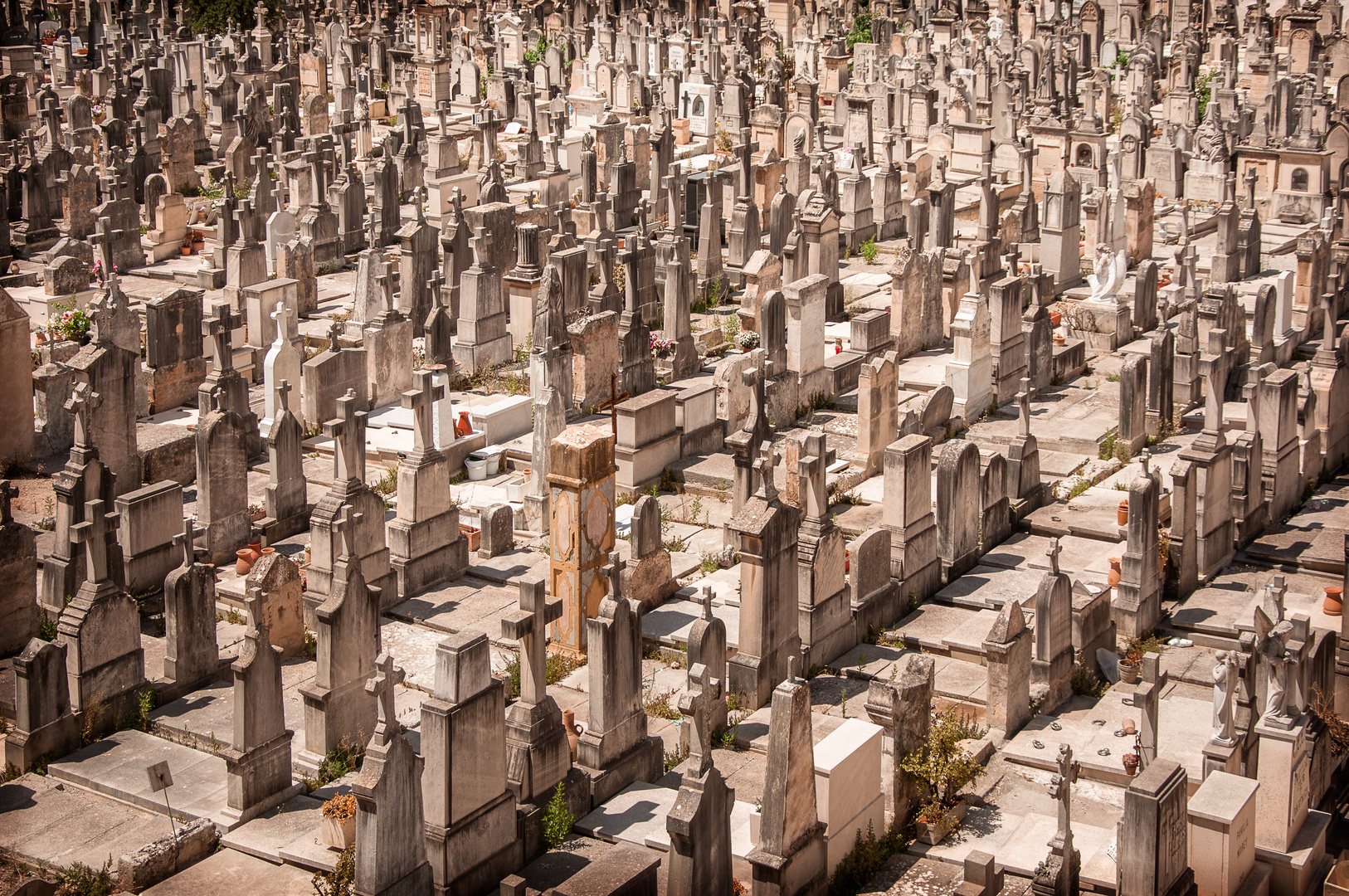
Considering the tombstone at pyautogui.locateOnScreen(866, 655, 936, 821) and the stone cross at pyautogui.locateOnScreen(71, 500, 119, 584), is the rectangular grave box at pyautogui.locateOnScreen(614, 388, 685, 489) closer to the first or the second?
the stone cross at pyautogui.locateOnScreen(71, 500, 119, 584)

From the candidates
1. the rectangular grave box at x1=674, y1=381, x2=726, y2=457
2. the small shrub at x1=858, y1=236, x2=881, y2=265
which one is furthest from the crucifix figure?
the small shrub at x1=858, y1=236, x2=881, y2=265

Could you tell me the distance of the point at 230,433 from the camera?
17.0m

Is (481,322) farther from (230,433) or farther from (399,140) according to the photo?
(399,140)

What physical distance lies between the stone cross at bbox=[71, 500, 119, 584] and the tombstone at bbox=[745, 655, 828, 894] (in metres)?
5.90

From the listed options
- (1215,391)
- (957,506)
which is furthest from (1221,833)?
(1215,391)

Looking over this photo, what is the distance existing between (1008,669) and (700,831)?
3460 millimetres

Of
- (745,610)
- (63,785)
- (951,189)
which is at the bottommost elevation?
(63,785)

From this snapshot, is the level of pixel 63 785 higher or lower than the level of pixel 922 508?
lower

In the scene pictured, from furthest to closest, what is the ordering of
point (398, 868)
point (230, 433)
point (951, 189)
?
point (951, 189) < point (230, 433) < point (398, 868)

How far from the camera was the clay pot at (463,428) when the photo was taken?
63.7 feet

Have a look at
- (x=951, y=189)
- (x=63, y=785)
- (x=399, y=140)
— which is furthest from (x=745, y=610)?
(x=399, y=140)

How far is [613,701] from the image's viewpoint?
41.2ft

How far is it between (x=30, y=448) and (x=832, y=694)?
10022 mm

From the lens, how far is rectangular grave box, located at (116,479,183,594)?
15.9 m
